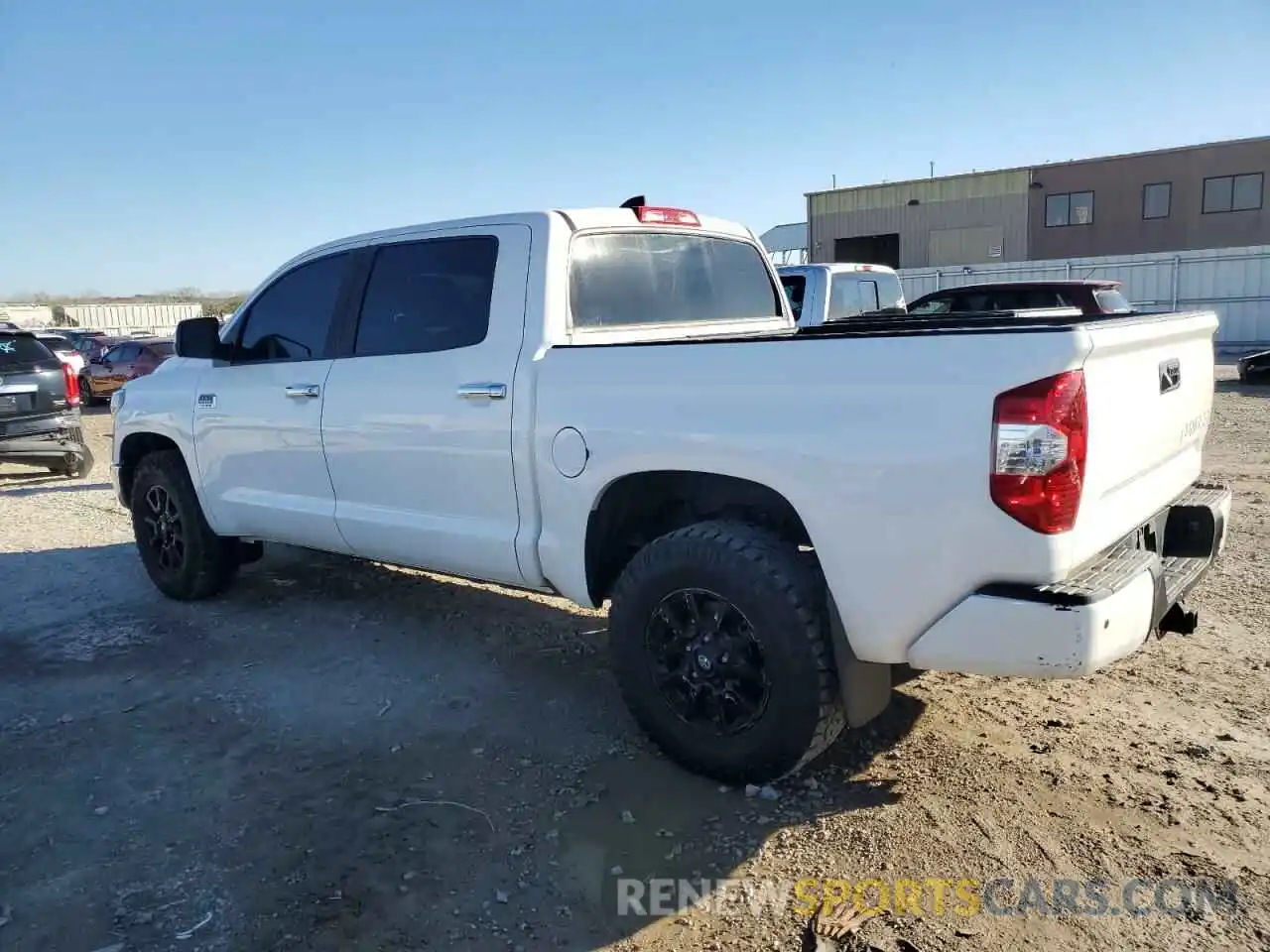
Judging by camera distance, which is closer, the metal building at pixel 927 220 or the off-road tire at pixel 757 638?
the off-road tire at pixel 757 638

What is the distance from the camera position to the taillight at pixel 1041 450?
2589mm

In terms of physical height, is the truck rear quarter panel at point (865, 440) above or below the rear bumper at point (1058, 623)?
above

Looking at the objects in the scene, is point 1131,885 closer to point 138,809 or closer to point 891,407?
point 891,407

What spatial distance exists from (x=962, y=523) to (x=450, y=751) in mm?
2200

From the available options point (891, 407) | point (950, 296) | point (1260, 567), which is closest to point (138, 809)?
point (891, 407)

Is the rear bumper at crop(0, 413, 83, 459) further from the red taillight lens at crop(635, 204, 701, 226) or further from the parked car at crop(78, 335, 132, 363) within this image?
the parked car at crop(78, 335, 132, 363)

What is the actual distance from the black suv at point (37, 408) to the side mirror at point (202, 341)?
244 inches

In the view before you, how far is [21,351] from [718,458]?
10.0 m

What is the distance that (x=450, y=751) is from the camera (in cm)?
382

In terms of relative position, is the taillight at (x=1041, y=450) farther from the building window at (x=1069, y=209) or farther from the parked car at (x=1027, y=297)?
the building window at (x=1069, y=209)

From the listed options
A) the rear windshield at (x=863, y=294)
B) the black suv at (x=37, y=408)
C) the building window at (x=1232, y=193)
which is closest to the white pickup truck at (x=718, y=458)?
the rear windshield at (x=863, y=294)

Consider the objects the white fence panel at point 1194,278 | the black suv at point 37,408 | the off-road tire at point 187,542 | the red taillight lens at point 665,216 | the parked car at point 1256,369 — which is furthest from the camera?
the white fence panel at point 1194,278

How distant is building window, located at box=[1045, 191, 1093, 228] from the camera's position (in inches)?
1417

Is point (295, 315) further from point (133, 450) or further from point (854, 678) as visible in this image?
point (854, 678)
